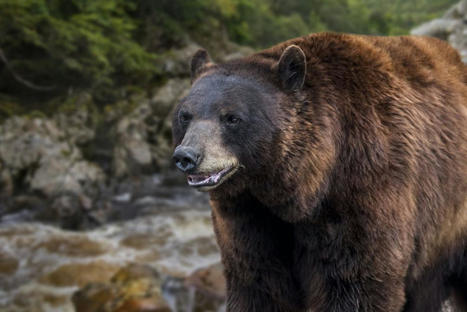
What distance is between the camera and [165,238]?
1333cm

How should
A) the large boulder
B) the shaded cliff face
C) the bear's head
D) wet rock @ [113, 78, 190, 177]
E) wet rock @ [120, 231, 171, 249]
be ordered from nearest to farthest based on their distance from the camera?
the bear's head < wet rock @ [120, 231, 171, 249] < the large boulder < the shaded cliff face < wet rock @ [113, 78, 190, 177]

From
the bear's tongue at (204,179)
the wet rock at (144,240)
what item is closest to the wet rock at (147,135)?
the wet rock at (144,240)

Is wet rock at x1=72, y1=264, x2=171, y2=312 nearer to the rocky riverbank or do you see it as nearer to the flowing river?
the rocky riverbank

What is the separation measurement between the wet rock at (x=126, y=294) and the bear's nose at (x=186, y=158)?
20.2 ft

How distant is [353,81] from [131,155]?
14.6 m

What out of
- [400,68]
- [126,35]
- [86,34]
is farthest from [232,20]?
[400,68]

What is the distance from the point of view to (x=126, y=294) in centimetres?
857

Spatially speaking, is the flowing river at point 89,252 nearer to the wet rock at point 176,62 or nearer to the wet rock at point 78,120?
the wet rock at point 78,120

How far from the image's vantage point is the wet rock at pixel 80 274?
10508mm

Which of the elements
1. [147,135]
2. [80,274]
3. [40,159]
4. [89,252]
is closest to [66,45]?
[40,159]

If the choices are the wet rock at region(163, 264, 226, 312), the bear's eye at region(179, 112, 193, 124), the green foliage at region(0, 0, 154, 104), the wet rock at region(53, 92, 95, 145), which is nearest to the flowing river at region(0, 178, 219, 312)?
the wet rock at region(163, 264, 226, 312)

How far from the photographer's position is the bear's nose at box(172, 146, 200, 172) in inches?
107

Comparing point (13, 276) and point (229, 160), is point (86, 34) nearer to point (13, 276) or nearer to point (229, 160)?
point (13, 276)

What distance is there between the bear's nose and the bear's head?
0.07 ft
